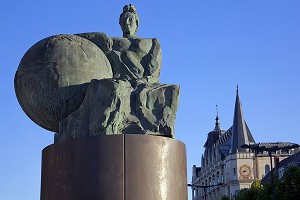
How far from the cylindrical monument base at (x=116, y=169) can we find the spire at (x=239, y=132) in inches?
2816

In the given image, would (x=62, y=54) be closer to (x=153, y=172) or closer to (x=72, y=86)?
(x=72, y=86)

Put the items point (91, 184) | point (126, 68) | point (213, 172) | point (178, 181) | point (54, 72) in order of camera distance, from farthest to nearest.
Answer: point (213, 172) → point (126, 68) → point (54, 72) → point (178, 181) → point (91, 184)

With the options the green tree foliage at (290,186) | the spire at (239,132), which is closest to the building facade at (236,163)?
the spire at (239,132)

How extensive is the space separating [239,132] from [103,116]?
240ft

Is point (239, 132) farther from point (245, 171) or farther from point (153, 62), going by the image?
point (153, 62)

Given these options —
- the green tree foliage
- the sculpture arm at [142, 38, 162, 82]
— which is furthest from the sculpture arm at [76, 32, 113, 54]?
the green tree foliage

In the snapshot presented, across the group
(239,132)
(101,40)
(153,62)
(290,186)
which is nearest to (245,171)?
(239,132)

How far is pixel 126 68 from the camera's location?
369 inches

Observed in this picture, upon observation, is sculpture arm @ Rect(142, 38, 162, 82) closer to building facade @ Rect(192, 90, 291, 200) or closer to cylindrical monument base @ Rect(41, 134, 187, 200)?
cylindrical monument base @ Rect(41, 134, 187, 200)

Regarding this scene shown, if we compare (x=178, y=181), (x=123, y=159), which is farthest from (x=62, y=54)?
(x=178, y=181)

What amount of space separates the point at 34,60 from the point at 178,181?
3.15 metres

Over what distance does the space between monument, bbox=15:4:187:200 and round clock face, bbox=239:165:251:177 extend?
69.4 m

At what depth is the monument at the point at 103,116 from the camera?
770 centimetres

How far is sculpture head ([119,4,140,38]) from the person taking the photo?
9922mm
